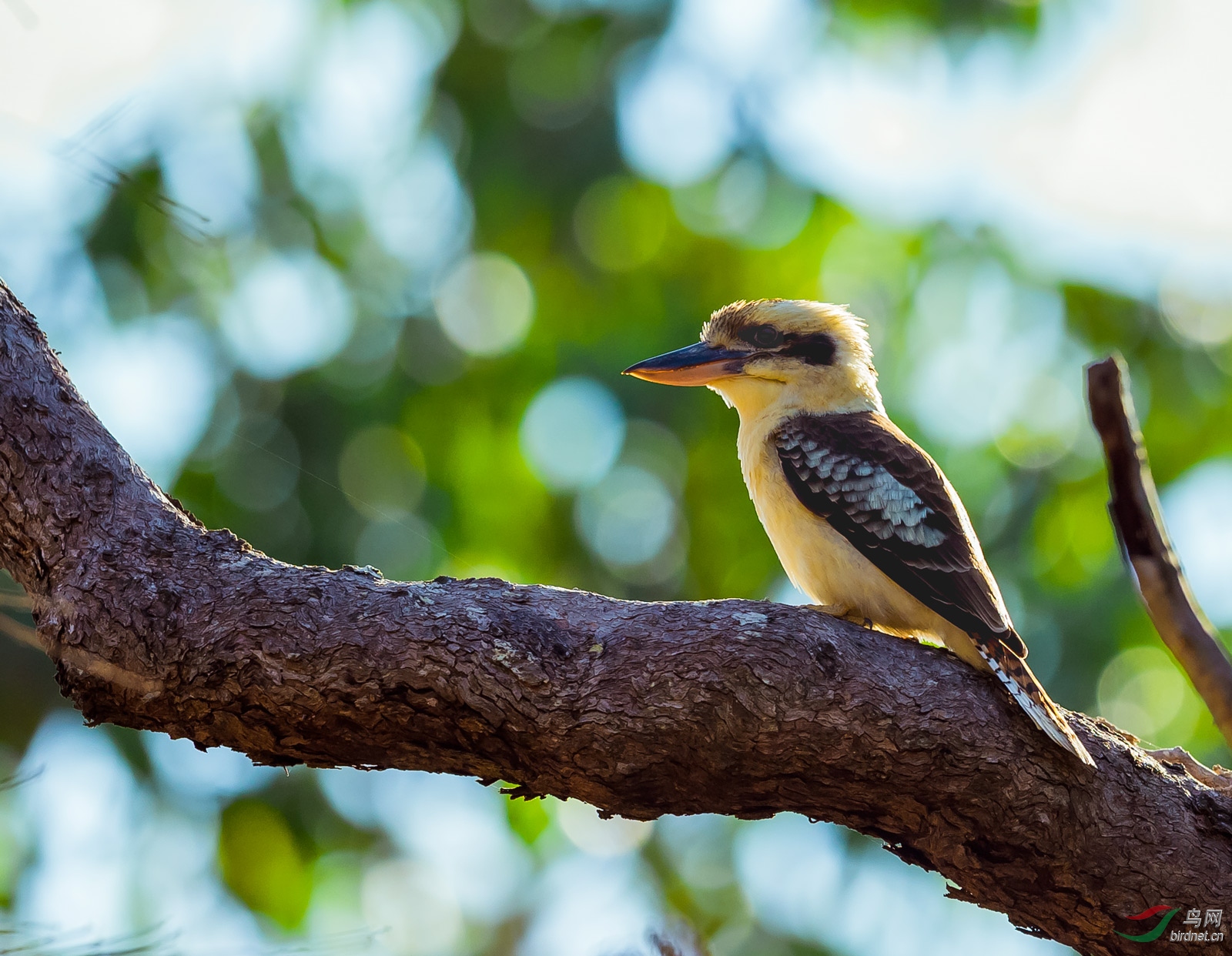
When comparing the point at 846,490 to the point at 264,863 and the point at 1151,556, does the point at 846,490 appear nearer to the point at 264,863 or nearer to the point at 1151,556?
the point at 1151,556

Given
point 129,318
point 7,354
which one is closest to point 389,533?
point 129,318

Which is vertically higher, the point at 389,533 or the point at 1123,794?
the point at 1123,794

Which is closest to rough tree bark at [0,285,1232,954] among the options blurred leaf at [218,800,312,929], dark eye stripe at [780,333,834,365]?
dark eye stripe at [780,333,834,365]

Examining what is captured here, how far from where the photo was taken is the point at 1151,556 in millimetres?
1373

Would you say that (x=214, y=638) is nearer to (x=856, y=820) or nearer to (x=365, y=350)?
(x=856, y=820)

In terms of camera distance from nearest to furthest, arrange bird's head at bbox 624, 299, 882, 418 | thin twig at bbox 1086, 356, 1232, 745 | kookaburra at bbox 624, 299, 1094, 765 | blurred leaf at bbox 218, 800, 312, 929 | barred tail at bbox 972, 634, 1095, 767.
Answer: thin twig at bbox 1086, 356, 1232, 745 → barred tail at bbox 972, 634, 1095, 767 → kookaburra at bbox 624, 299, 1094, 765 → bird's head at bbox 624, 299, 882, 418 → blurred leaf at bbox 218, 800, 312, 929

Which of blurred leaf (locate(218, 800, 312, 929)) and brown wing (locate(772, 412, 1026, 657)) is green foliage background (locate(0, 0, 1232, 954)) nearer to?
blurred leaf (locate(218, 800, 312, 929))

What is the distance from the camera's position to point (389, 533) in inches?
280

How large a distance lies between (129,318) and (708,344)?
15.3 ft

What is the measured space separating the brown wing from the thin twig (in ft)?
5.20

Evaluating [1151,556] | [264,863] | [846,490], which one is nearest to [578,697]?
[846,490]

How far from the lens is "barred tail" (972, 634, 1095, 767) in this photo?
262cm

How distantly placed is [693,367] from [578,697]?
5.90ft

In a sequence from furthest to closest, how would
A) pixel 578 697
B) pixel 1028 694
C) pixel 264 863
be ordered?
pixel 264 863 < pixel 1028 694 < pixel 578 697
